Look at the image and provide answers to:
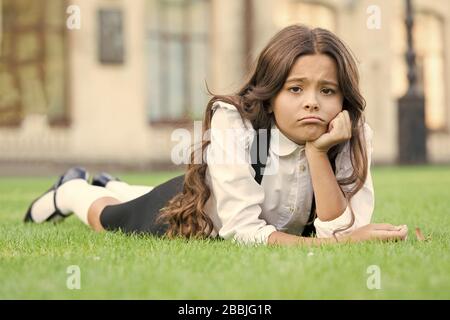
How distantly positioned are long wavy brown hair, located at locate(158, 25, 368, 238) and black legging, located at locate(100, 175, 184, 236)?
215 millimetres

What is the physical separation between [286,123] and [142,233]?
2.92 feet

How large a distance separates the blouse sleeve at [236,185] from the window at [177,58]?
45.5 feet

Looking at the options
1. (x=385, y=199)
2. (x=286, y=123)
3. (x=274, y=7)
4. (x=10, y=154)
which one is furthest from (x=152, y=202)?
(x=274, y=7)

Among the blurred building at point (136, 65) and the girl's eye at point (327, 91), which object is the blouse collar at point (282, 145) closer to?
the girl's eye at point (327, 91)

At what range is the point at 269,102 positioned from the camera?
3.67m

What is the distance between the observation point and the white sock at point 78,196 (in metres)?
4.76

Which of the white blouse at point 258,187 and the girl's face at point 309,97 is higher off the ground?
the girl's face at point 309,97

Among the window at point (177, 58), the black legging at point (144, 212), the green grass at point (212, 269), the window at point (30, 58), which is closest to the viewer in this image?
the green grass at point (212, 269)

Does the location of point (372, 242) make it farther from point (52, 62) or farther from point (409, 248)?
point (52, 62)

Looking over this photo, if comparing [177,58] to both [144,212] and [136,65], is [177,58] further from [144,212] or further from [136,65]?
[144,212]

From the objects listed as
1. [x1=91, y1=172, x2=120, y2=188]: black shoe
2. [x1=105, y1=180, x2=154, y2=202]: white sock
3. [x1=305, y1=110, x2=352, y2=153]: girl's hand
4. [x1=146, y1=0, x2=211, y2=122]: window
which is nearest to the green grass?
[x1=305, y1=110, x2=352, y2=153]: girl's hand

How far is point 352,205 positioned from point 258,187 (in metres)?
0.39

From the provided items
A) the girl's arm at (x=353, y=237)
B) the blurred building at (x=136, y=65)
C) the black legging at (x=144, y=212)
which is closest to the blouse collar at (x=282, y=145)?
the girl's arm at (x=353, y=237)

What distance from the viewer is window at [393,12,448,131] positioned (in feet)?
66.2
